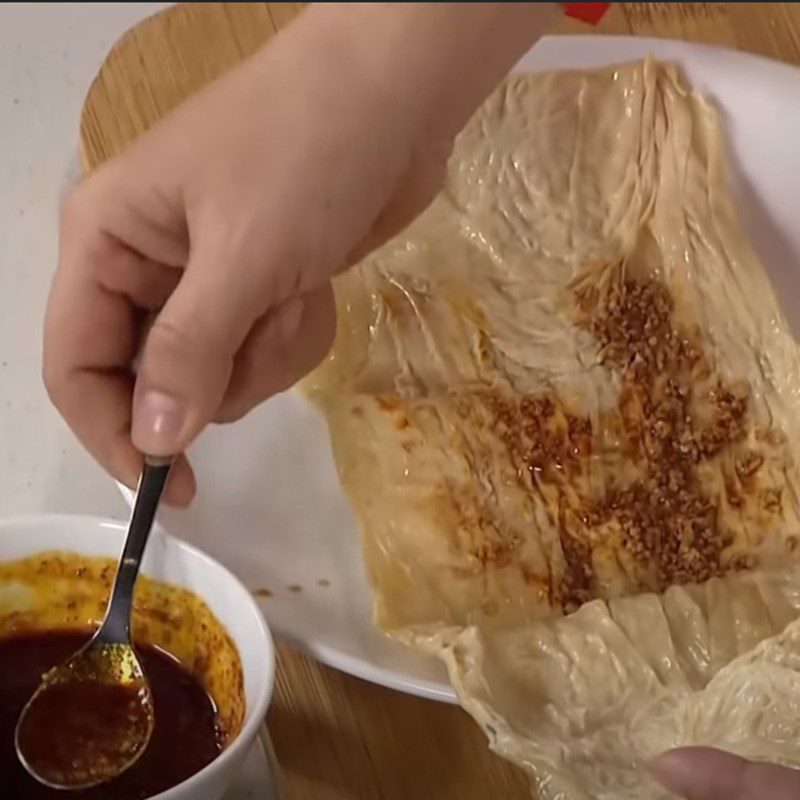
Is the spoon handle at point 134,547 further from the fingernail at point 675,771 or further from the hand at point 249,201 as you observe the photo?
the fingernail at point 675,771

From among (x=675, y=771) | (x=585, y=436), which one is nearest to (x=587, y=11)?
(x=585, y=436)

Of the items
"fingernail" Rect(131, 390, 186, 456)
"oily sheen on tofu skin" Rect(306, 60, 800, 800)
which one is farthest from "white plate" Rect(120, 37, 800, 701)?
"fingernail" Rect(131, 390, 186, 456)

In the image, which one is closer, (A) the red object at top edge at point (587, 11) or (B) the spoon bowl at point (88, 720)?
(B) the spoon bowl at point (88, 720)

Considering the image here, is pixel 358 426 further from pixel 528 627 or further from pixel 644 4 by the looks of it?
pixel 644 4

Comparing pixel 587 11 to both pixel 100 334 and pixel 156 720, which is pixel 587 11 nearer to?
pixel 100 334

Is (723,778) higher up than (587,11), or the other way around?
(587,11)

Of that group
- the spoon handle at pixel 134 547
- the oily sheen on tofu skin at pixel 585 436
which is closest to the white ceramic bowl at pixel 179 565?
the spoon handle at pixel 134 547

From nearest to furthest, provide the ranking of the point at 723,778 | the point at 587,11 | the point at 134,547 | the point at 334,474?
the point at 723,778, the point at 134,547, the point at 334,474, the point at 587,11
